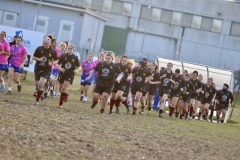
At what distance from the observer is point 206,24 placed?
7894 centimetres

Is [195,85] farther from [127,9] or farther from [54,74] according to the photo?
[127,9]

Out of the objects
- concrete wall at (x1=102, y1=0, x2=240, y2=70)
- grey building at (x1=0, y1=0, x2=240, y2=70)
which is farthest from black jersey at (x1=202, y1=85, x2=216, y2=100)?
concrete wall at (x1=102, y1=0, x2=240, y2=70)

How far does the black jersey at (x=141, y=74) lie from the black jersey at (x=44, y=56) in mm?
4851

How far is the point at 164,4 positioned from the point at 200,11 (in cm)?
426

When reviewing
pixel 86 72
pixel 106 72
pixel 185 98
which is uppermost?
pixel 106 72

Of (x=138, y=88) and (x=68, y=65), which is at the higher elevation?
(x=68, y=65)

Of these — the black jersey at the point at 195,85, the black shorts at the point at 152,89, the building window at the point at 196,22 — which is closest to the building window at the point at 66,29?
the building window at the point at 196,22

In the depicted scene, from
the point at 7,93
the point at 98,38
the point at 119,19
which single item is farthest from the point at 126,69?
the point at 119,19

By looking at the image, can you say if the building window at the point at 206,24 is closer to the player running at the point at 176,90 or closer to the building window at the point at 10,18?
the building window at the point at 10,18

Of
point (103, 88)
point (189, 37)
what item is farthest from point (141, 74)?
point (189, 37)

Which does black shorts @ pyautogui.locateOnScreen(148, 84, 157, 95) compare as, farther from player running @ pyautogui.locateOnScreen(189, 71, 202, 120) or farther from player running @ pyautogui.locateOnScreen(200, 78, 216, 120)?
player running @ pyautogui.locateOnScreen(200, 78, 216, 120)

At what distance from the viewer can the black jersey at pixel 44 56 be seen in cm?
2111

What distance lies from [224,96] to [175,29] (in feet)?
153

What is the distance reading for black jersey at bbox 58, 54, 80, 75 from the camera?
21328 millimetres
